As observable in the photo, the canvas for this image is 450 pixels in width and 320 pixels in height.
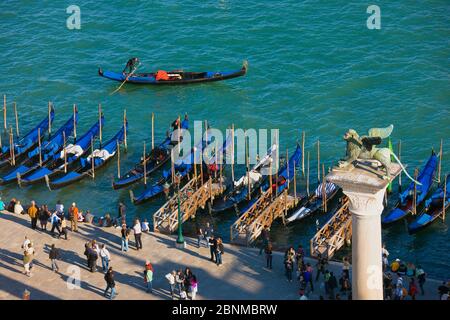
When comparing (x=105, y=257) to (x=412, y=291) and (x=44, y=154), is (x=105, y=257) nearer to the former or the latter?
(x=412, y=291)

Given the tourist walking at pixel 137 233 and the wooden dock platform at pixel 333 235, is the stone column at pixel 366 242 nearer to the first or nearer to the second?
the wooden dock platform at pixel 333 235

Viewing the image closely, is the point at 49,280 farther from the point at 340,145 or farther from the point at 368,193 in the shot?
the point at 340,145

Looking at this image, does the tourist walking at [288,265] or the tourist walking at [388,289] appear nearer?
→ the tourist walking at [388,289]

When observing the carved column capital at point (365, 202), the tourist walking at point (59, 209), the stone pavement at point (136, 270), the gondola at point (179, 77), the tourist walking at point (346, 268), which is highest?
the carved column capital at point (365, 202)

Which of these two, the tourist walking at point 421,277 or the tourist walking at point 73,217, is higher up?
the tourist walking at point 73,217

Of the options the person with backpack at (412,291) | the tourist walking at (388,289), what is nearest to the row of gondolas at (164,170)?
the person with backpack at (412,291)
